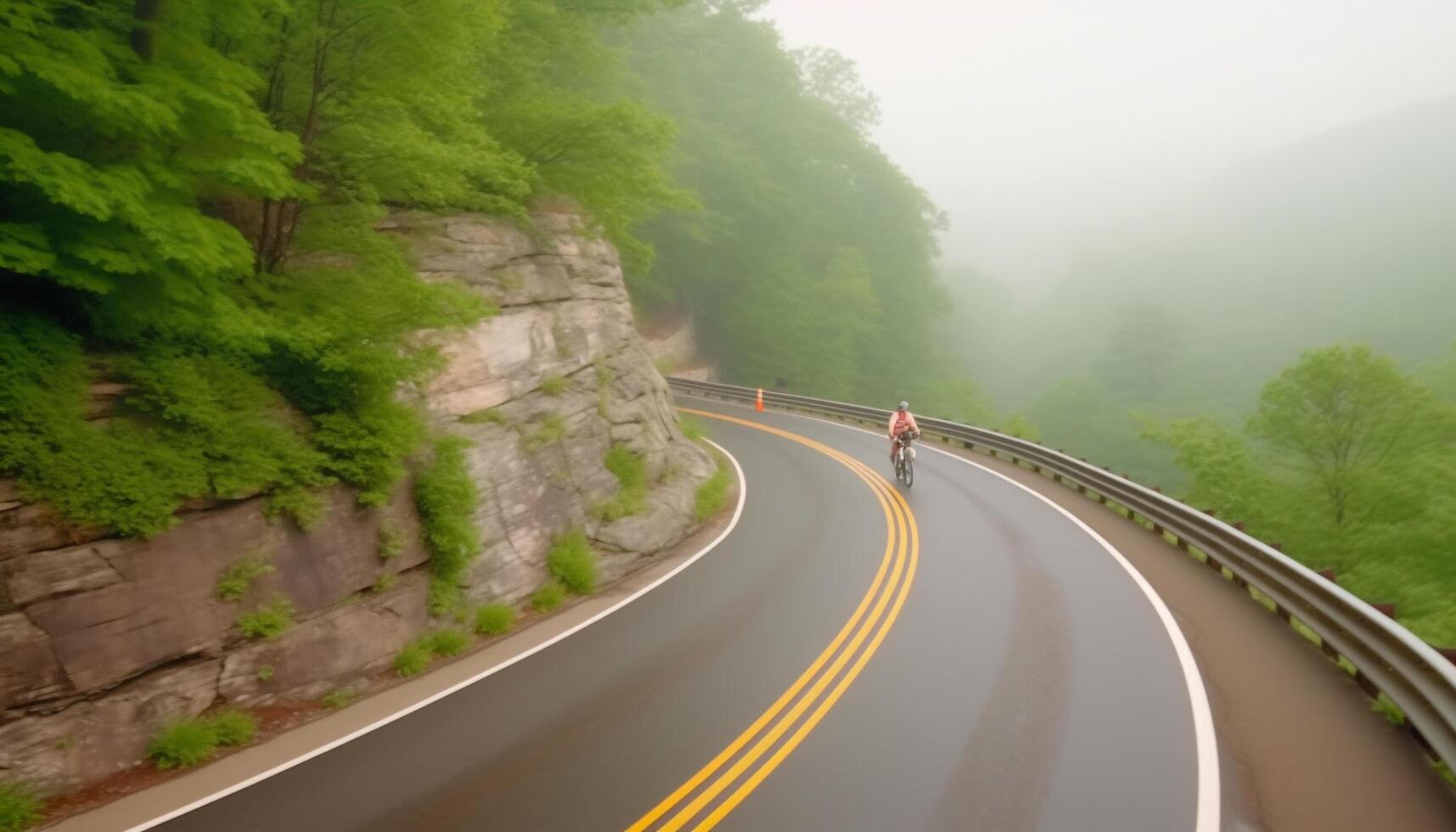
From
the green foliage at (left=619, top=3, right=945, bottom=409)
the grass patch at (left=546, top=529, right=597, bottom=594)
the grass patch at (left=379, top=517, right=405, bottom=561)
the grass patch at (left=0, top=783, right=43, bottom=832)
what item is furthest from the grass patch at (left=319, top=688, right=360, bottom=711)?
the green foliage at (left=619, top=3, right=945, bottom=409)

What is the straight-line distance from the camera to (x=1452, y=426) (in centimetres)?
1933

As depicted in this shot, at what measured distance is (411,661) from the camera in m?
7.79

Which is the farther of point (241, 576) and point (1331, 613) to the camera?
point (241, 576)

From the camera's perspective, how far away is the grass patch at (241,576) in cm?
672

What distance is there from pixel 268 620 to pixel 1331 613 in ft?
34.7

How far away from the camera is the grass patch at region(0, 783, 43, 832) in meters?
4.95

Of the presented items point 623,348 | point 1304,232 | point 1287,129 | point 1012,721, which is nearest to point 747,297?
point 623,348

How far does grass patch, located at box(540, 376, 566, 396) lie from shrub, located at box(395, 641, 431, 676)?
5.33 m

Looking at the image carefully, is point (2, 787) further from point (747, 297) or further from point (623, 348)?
point (747, 297)

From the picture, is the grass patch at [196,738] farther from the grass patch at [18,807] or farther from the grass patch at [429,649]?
the grass patch at [429,649]

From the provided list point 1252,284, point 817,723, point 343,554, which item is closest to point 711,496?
point 343,554

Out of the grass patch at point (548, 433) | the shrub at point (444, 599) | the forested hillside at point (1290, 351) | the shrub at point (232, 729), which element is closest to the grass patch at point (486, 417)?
the grass patch at point (548, 433)

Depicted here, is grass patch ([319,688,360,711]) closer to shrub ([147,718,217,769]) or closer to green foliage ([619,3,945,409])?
shrub ([147,718,217,769])

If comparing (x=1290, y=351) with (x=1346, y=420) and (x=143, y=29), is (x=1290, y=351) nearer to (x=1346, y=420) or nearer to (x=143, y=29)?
(x=1346, y=420)
